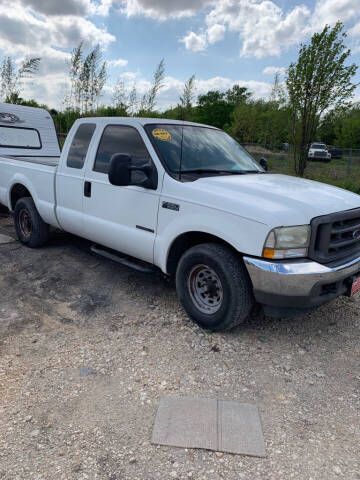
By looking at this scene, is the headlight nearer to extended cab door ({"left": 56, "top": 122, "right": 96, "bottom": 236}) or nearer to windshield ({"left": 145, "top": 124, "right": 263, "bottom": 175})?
windshield ({"left": 145, "top": 124, "right": 263, "bottom": 175})

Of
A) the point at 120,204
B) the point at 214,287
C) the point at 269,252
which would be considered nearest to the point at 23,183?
the point at 120,204

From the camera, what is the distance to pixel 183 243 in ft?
11.8

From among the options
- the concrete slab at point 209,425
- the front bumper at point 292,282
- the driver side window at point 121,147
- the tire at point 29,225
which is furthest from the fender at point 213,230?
the tire at point 29,225

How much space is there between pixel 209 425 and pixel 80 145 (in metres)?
3.54

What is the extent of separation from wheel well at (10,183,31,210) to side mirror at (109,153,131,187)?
9.65ft

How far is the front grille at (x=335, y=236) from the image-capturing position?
2.91 metres

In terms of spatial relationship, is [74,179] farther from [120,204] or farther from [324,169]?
[324,169]

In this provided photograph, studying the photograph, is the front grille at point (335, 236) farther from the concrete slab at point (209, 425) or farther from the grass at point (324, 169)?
the grass at point (324, 169)

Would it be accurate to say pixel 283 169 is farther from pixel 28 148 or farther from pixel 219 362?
pixel 219 362

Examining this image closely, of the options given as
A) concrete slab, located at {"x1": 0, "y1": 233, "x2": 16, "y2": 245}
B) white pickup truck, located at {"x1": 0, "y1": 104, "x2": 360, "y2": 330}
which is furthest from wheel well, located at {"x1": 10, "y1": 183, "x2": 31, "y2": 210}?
white pickup truck, located at {"x1": 0, "y1": 104, "x2": 360, "y2": 330}

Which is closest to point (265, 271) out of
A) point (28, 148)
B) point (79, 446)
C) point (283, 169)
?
point (79, 446)

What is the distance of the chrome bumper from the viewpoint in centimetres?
281

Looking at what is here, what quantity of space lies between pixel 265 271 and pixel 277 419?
103 centimetres

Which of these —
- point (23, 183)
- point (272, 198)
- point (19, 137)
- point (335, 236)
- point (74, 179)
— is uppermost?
point (19, 137)
